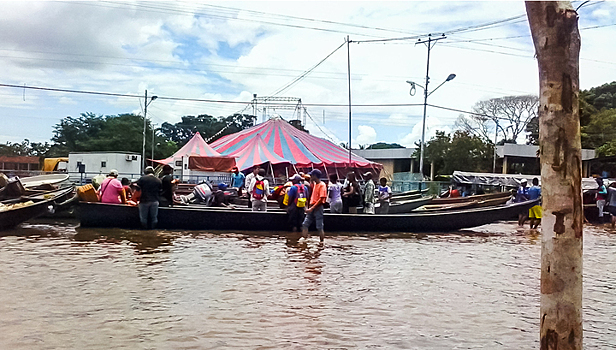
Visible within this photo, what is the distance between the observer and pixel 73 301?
→ 7102 millimetres

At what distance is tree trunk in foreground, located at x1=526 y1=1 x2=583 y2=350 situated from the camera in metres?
3.18

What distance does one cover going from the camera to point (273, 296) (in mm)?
7648

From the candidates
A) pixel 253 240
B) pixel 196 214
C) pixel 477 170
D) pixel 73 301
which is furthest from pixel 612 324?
pixel 477 170

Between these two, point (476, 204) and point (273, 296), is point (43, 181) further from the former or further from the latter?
point (273, 296)

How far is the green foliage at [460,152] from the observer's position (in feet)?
149

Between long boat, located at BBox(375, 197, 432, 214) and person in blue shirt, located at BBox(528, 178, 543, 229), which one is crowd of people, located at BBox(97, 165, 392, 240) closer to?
long boat, located at BBox(375, 197, 432, 214)

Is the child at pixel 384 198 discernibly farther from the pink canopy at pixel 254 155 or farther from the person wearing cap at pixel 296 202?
the pink canopy at pixel 254 155

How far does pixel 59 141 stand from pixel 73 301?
5612 centimetres

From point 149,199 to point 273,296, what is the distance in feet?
26.7

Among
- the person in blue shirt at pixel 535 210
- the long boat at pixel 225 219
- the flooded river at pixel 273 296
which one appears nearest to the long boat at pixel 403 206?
the long boat at pixel 225 219

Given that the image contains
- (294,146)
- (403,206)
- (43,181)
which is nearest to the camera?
A: (403,206)

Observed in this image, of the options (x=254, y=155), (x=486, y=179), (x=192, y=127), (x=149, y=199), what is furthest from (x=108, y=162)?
(x=192, y=127)

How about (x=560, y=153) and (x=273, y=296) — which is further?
(x=273, y=296)

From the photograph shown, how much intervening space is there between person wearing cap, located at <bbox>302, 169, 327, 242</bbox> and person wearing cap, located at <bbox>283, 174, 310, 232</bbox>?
3.70ft
